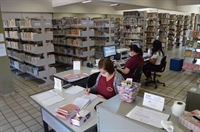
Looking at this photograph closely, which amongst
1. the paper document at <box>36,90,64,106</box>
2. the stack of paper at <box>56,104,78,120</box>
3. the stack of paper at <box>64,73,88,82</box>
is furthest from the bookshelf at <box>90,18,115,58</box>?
the stack of paper at <box>56,104,78,120</box>

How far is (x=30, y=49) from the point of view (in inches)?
187

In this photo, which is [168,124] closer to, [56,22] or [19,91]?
[19,91]

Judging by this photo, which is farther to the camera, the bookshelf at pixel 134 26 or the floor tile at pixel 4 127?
the bookshelf at pixel 134 26

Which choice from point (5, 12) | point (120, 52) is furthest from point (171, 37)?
point (5, 12)

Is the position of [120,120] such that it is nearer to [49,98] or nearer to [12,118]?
[49,98]

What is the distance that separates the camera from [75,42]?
5910 millimetres

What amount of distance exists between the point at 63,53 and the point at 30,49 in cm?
199

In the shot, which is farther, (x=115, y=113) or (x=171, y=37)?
(x=171, y=37)

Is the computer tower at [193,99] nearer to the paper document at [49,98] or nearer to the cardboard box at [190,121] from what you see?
the cardboard box at [190,121]

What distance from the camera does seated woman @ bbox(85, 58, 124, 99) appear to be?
2.18 meters

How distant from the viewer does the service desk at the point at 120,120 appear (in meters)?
1.10

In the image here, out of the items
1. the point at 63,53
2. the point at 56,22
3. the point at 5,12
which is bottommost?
the point at 63,53

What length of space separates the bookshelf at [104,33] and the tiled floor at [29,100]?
7.99 ft

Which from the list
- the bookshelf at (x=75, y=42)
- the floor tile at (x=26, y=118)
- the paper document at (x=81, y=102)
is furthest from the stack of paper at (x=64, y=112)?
the bookshelf at (x=75, y=42)
